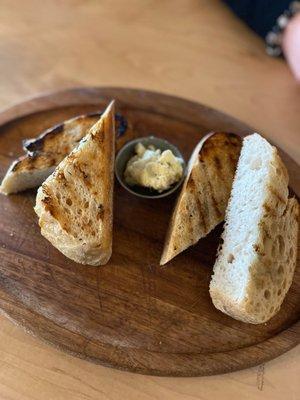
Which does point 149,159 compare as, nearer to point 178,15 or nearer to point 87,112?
point 87,112

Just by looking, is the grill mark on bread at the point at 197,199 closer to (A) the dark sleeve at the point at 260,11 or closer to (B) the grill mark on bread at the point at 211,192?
(B) the grill mark on bread at the point at 211,192

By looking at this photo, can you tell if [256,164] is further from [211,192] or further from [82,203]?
[82,203]

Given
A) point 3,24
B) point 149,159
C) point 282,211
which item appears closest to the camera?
point 282,211

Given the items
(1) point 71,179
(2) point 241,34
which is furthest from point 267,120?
(1) point 71,179

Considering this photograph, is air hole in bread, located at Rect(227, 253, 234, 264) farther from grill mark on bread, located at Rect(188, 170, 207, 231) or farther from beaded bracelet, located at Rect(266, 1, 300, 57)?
beaded bracelet, located at Rect(266, 1, 300, 57)

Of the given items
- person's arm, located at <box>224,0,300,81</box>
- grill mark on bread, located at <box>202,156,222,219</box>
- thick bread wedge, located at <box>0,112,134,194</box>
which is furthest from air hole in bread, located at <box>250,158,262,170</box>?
person's arm, located at <box>224,0,300,81</box>

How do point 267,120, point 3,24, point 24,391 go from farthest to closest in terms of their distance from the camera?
point 3,24 < point 267,120 < point 24,391

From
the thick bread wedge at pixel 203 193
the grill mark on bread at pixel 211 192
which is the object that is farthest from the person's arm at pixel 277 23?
the grill mark on bread at pixel 211 192

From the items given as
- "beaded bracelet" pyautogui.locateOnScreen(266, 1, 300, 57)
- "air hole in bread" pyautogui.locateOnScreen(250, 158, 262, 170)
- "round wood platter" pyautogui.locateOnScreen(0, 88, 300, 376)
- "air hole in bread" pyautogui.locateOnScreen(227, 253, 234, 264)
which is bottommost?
"round wood platter" pyautogui.locateOnScreen(0, 88, 300, 376)
